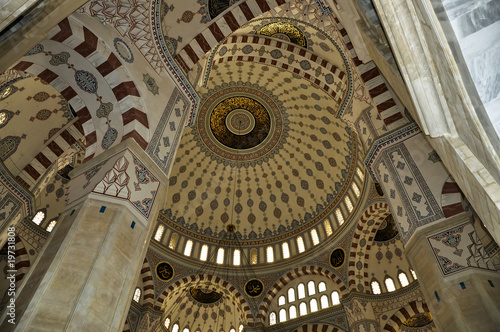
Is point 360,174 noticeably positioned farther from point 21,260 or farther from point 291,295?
point 21,260

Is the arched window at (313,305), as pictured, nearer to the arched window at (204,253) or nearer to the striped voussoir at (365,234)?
the striped voussoir at (365,234)

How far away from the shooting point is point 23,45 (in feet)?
10.7

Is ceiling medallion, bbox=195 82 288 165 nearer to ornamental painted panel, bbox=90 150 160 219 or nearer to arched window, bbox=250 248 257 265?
arched window, bbox=250 248 257 265

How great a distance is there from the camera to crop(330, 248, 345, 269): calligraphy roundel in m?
12.6

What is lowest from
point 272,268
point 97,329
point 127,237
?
point 97,329

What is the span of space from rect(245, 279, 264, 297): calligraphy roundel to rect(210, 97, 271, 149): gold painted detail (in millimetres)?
5402

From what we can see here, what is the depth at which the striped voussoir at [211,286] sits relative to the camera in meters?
12.7

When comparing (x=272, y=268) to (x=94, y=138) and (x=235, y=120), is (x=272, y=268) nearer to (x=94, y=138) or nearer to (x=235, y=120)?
(x=235, y=120)

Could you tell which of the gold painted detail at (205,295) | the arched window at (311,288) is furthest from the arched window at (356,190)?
the gold painted detail at (205,295)

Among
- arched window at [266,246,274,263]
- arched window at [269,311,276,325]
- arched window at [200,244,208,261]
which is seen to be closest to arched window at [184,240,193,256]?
arched window at [200,244,208,261]

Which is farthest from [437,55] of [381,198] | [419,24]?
[381,198]

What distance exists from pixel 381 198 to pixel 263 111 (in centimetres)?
584

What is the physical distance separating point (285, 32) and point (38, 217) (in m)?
9.19

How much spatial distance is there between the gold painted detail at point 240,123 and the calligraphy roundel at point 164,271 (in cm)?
535
